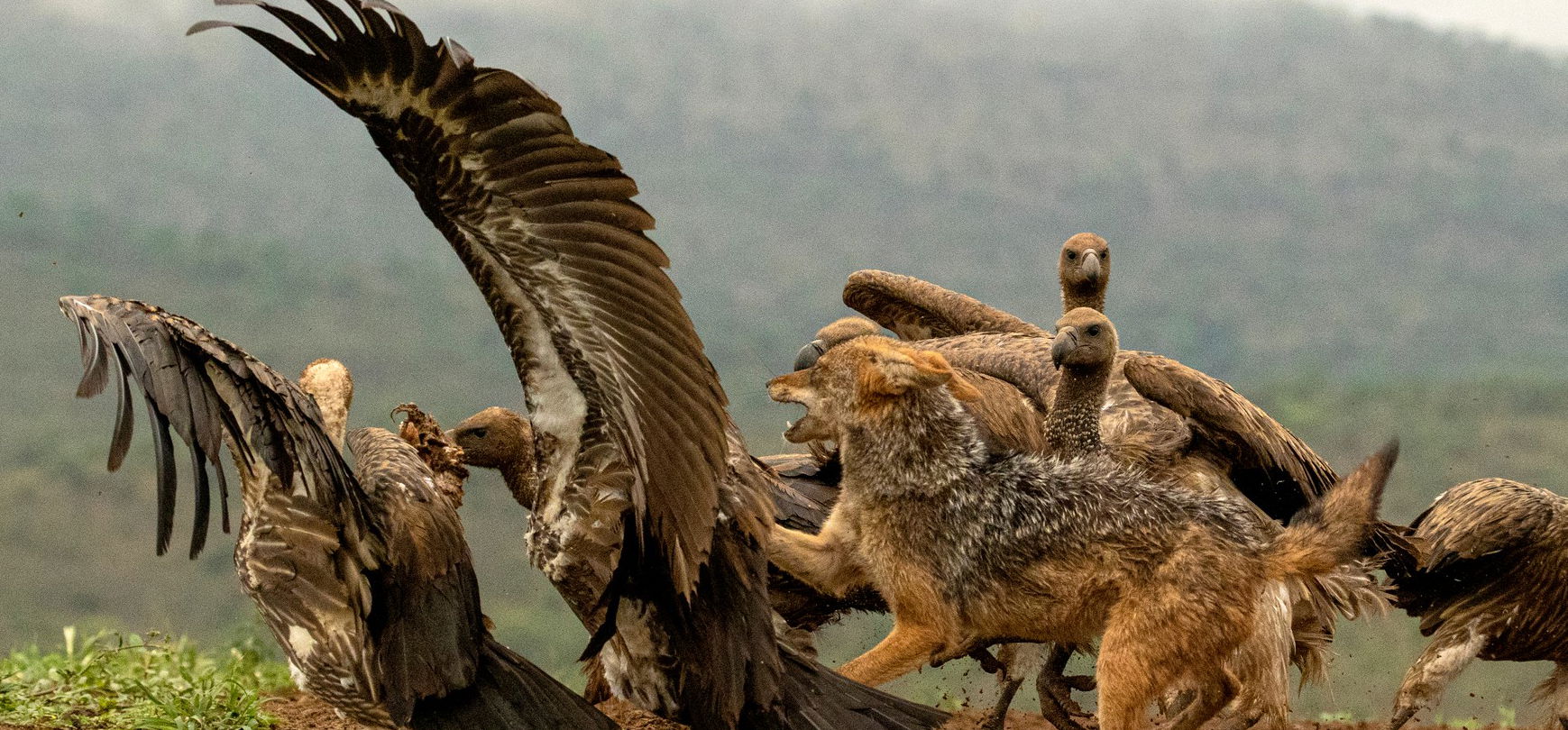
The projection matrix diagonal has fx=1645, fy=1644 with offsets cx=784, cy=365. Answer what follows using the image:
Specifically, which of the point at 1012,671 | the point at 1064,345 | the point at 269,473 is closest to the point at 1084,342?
the point at 1064,345

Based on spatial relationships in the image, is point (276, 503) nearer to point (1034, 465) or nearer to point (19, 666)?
point (1034, 465)

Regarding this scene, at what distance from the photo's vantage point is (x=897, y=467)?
4.62 metres

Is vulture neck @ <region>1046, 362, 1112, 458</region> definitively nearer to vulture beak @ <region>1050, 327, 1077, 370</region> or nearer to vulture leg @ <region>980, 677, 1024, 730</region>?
vulture beak @ <region>1050, 327, 1077, 370</region>

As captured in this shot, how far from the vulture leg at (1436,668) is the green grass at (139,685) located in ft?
13.0

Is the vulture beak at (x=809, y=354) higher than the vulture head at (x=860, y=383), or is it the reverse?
the vulture beak at (x=809, y=354)

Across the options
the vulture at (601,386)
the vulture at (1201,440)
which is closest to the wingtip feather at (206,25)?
the vulture at (601,386)

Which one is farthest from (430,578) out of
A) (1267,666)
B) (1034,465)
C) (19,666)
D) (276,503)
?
(19,666)

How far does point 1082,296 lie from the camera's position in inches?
280

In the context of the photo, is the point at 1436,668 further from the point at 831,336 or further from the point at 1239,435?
the point at 831,336

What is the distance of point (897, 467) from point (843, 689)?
65 centimetres

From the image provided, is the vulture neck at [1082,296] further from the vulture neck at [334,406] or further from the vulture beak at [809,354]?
the vulture neck at [334,406]

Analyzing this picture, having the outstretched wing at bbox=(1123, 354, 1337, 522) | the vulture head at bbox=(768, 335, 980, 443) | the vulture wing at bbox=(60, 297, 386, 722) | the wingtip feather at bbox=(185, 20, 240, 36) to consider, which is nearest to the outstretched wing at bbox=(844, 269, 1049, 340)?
the outstretched wing at bbox=(1123, 354, 1337, 522)

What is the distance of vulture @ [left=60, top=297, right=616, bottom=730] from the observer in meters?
4.01

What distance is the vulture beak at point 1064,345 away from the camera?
17.5 ft
